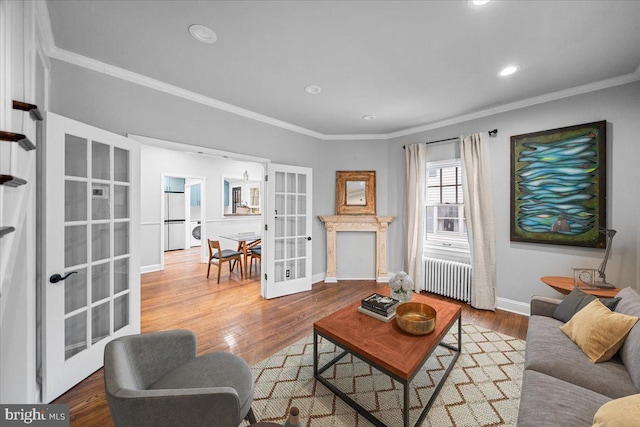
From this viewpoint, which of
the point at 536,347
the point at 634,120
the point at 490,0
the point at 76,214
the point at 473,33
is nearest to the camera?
the point at 490,0

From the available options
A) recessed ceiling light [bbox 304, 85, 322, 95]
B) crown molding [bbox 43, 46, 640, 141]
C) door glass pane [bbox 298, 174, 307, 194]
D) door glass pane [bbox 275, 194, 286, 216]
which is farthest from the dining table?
recessed ceiling light [bbox 304, 85, 322, 95]

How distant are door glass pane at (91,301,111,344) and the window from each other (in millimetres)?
4135

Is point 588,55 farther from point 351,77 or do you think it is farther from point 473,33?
point 351,77

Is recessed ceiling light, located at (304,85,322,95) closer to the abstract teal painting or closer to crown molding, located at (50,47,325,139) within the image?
crown molding, located at (50,47,325,139)

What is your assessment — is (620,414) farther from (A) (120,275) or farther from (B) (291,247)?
(B) (291,247)

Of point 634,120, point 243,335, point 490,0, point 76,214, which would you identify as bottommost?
point 243,335

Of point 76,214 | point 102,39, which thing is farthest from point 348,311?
point 102,39

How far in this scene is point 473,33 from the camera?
1873 mm

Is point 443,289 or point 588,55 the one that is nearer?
point 588,55

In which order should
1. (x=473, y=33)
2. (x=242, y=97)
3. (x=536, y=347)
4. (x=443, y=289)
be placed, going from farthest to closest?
(x=443, y=289) < (x=242, y=97) < (x=473, y=33) < (x=536, y=347)

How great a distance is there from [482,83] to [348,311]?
9.07 feet

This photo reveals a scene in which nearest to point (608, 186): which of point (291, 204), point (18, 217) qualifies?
point (291, 204)

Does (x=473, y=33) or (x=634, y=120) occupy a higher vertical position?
(x=473, y=33)

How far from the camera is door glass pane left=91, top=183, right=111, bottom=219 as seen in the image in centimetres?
210
